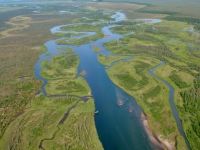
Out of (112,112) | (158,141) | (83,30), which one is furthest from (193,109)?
(83,30)

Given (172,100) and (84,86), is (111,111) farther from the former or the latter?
(172,100)

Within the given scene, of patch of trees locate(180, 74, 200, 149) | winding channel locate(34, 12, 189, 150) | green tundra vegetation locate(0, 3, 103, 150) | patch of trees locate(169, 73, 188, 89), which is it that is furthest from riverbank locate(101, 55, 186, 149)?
green tundra vegetation locate(0, 3, 103, 150)

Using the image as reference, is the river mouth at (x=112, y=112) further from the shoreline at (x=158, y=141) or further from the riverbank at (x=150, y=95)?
the riverbank at (x=150, y=95)

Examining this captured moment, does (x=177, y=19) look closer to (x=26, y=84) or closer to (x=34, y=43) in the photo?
(x=34, y=43)

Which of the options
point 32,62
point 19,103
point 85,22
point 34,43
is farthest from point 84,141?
point 85,22

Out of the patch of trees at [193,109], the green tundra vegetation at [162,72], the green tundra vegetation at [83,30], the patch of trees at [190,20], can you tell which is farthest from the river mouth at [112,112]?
the patch of trees at [190,20]
